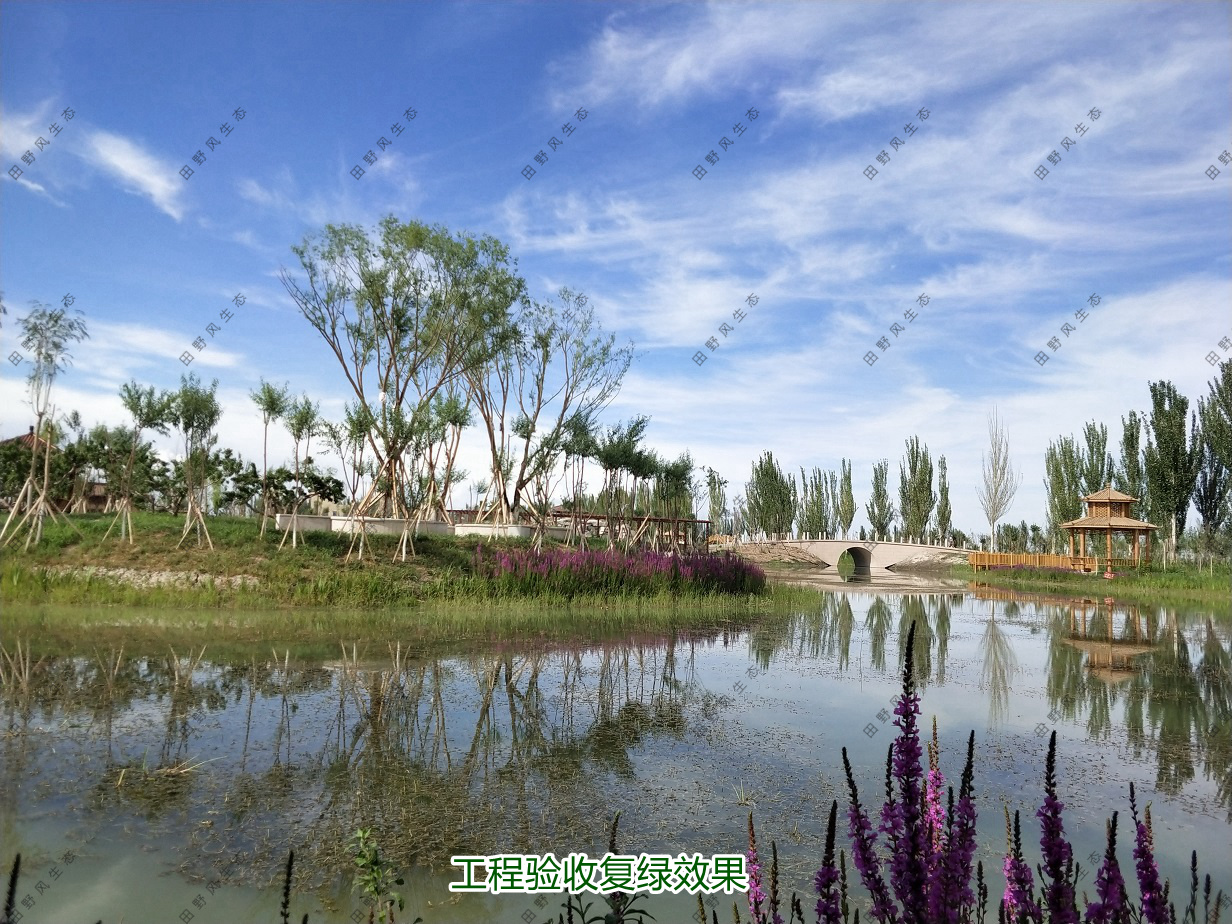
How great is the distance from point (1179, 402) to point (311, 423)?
109 feet

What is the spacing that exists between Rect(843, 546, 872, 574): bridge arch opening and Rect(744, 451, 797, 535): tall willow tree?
7.81m

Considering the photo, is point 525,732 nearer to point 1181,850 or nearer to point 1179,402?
point 1181,850

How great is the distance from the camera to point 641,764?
477 cm

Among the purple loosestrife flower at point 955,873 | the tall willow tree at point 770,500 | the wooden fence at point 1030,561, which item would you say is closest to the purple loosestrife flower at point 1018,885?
the purple loosestrife flower at point 955,873

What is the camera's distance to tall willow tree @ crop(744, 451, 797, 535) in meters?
49.8

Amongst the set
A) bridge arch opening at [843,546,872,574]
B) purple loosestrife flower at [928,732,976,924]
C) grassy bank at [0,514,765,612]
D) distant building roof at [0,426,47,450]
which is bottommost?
bridge arch opening at [843,546,872,574]

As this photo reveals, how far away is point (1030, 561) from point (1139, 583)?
6919 millimetres

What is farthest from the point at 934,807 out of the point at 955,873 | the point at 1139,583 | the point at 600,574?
the point at 1139,583

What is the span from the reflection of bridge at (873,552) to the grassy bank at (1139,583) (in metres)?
6.64

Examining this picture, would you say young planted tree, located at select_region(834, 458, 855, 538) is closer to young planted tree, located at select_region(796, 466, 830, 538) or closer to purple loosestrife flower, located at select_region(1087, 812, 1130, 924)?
young planted tree, located at select_region(796, 466, 830, 538)

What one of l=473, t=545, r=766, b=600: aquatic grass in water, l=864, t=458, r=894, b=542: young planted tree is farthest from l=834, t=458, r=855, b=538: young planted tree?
l=473, t=545, r=766, b=600: aquatic grass in water

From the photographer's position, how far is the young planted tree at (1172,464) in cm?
2930

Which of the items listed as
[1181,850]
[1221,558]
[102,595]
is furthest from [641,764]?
[1221,558]

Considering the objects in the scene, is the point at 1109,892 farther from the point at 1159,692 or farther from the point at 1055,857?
the point at 1159,692
